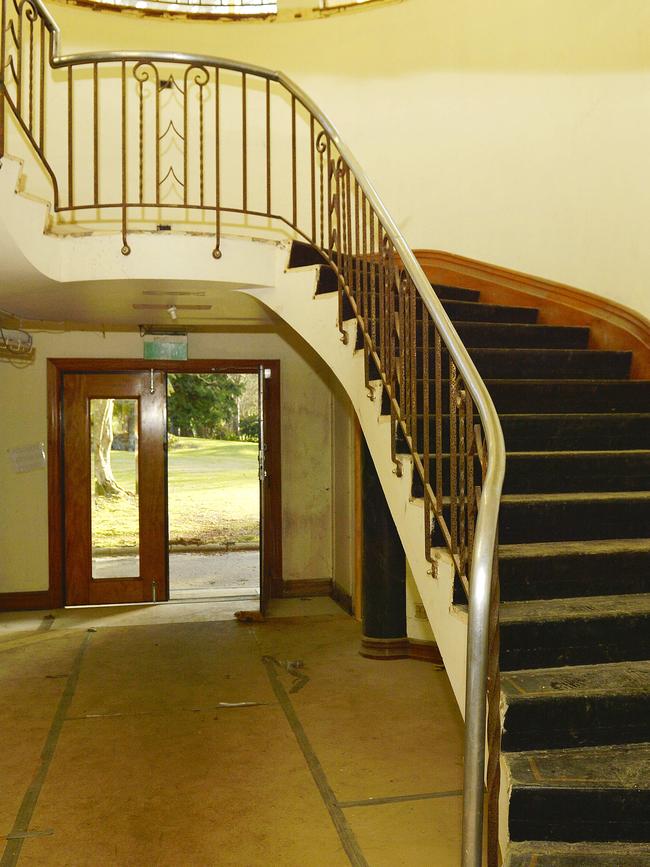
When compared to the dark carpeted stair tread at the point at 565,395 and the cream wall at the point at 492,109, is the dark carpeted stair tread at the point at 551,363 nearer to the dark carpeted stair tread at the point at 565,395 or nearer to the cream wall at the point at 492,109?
the dark carpeted stair tread at the point at 565,395

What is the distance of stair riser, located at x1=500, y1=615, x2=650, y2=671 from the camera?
2.38 metres

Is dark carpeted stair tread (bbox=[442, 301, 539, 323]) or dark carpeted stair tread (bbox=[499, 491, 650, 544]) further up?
dark carpeted stair tread (bbox=[442, 301, 539, 323])

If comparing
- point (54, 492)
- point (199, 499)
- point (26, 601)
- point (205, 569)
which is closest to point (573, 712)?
point (54, 492)

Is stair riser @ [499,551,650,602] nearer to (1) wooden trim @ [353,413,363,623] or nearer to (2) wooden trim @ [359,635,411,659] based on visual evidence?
(2) wooden trim @ [359,635,411,659]

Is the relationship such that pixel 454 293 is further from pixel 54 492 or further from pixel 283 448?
pixel 54 492

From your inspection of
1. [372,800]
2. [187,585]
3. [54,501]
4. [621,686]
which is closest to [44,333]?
[54,501]

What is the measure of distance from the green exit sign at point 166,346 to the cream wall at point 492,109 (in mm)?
2207

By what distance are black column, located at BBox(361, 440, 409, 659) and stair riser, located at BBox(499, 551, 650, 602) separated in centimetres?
224

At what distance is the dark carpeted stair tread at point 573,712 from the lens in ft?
7.04

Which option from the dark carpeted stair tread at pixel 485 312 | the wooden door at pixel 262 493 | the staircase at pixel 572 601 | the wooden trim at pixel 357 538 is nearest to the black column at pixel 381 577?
the wooden trim at pixel 357 538

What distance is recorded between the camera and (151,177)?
5.75m

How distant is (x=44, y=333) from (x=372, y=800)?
4.85m

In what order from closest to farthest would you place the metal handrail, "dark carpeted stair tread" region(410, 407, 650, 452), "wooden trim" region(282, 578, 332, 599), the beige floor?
the metal handrail, the beige floor, "dark carpeted stair tread" region(410, 407, 650, 452), "wooden trim" region(282, 578, 332, 599)

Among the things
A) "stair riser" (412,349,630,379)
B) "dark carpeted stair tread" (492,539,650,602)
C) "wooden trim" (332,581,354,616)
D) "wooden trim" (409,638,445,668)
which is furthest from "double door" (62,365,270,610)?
"dark carpeted stair tread" (492,539,650,602)
